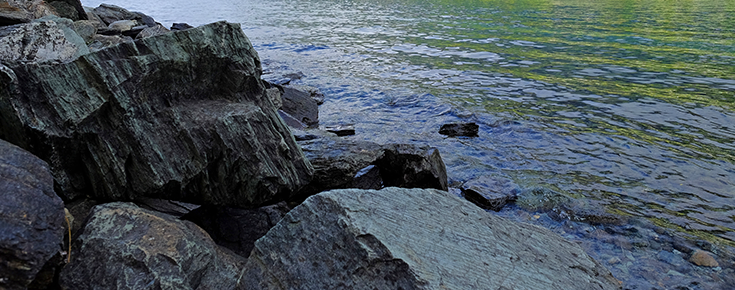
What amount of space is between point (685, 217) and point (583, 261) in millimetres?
3848

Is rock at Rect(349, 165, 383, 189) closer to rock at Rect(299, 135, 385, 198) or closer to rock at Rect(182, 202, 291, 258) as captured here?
rock at Rect(299, 135, 385, 198)

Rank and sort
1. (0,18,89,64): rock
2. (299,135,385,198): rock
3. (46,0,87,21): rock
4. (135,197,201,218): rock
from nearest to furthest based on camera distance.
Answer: (0,18,89,64): rock, (135,197,201,218): rock, (299,135,385,198): rock, (46,0,87,21): rock

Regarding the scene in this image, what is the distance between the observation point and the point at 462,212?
5672 millimetres

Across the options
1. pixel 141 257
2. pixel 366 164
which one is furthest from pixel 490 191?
pixel 141 257

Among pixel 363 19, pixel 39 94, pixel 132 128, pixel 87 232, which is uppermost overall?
pixel 39 94

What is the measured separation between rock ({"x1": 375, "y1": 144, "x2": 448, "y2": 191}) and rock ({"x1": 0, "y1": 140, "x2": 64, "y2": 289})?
5.25 metres

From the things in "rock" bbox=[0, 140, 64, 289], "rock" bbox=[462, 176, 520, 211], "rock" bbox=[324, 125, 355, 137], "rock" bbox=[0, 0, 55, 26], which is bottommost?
"rock" bbox=[324, 125, 355, 137]

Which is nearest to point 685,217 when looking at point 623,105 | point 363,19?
point 623,105

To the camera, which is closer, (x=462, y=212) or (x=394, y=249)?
(x=394, y=249)

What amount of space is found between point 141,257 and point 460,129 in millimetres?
9903

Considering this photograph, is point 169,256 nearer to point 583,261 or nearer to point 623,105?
point 583,261

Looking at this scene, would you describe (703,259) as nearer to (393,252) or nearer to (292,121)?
(393,252)

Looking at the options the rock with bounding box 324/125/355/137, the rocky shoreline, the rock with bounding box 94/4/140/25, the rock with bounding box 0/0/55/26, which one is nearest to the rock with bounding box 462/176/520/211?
the rocky shoreline

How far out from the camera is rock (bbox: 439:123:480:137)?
13.0 meters
